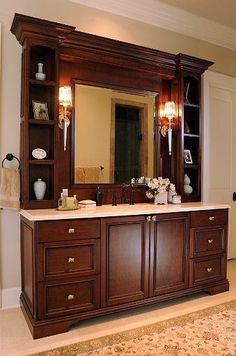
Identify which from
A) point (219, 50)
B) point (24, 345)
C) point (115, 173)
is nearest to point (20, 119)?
point (115, 173)

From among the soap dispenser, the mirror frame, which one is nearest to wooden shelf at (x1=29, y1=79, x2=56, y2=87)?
the mirror frame

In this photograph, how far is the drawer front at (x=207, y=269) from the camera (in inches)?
117

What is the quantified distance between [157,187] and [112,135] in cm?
73

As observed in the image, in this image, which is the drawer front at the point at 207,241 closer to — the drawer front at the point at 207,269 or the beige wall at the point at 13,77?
the drawer front at the point at 207,269

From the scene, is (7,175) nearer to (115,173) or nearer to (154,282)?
(115,173)

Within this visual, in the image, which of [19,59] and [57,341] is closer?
[57,341]

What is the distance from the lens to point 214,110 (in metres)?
4.10

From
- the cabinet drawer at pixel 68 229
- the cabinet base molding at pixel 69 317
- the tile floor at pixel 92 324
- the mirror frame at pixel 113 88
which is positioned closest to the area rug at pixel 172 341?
the tile floor at pixel 92 324

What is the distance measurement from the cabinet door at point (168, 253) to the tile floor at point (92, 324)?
0.56 feet

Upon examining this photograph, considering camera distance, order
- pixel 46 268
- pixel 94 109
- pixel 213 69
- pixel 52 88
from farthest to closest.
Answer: pixel 213 69 < pixel 94 109 < pixel 52 88 < pixel 46 268

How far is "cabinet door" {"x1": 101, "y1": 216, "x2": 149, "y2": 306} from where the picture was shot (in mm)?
2496

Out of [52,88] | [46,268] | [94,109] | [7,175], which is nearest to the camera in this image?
[46,268]

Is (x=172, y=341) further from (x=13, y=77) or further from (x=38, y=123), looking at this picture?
(x=13, y=77)

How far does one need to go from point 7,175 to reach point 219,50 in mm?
3292
